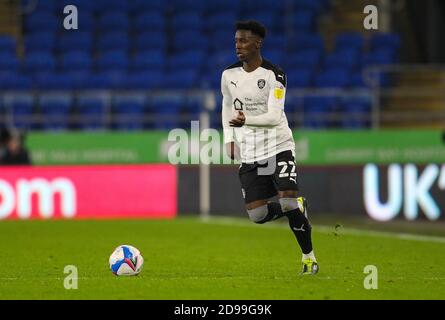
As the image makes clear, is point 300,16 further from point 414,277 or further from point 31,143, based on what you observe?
point 414,277

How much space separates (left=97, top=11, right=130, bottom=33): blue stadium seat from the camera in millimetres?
25812

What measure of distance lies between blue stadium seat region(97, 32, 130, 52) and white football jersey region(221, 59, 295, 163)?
14.9m

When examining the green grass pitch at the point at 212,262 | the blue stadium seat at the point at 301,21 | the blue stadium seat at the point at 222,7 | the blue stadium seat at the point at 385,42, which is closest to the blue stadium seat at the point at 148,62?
the blue stadium seat at the point at 222,7

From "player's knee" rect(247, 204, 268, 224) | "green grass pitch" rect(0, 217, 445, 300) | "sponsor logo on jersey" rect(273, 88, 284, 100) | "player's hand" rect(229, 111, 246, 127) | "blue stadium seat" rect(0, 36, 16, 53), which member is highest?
"blue stadium seat" rect(0, 36, 16, 53)

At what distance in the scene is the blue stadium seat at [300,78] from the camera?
24.2 m

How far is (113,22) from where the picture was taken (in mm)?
25828

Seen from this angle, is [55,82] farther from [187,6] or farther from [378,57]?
[378,57]

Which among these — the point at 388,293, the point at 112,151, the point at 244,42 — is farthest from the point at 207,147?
the point at 388,293

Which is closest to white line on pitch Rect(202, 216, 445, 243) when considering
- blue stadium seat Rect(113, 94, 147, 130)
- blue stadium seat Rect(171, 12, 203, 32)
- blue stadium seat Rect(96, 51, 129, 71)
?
blue stadium seat Rect(113, 94, 147, 130)

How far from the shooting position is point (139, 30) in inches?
1025

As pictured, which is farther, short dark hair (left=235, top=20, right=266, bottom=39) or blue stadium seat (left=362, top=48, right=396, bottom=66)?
blue stadium seat (left=362, top=48, right=396, bottom=66)

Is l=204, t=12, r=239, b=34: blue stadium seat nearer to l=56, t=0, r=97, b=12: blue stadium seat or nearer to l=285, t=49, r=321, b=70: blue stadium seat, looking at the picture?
l=285, t=49, r=321, b=70: blue stadium seat

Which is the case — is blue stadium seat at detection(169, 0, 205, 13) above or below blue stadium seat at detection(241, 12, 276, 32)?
above

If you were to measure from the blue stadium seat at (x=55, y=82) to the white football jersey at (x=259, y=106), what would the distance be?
13457 millimetres
